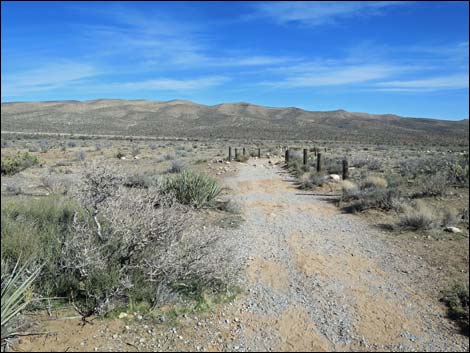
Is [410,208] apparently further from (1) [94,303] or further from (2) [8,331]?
(2) [8,331]

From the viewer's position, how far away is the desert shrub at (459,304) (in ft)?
16.2

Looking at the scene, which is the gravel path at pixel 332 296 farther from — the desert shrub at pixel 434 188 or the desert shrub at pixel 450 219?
the desert shrub at pixel 434 188

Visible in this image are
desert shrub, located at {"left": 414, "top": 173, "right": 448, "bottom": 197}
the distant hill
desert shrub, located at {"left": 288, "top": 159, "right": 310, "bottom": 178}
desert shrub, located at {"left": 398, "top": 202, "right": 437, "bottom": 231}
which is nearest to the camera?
desert shrub, located at {"left": 398, "top": 202, "right": 437, "bottom": 231}

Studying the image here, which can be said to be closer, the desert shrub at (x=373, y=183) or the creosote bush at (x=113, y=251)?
the creosote bush at (x=113, y=251)

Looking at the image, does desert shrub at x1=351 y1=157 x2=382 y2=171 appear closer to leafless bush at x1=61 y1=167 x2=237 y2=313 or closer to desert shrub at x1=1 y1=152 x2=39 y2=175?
desert shrub at x1=1 y1=152 x2=39 y2=175

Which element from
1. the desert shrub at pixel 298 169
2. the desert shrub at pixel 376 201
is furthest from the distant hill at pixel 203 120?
the desert shrub at pixel 376 201

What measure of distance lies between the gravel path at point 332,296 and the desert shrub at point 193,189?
181cm

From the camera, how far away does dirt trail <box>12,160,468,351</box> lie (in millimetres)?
4387

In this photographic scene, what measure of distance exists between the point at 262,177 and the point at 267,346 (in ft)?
49.1

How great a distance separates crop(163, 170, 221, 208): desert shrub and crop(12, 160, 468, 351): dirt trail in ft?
7.87

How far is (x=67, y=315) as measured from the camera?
465cm

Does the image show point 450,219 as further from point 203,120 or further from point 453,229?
point 203,120

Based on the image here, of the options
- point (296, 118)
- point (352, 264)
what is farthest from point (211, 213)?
point (296, 118)

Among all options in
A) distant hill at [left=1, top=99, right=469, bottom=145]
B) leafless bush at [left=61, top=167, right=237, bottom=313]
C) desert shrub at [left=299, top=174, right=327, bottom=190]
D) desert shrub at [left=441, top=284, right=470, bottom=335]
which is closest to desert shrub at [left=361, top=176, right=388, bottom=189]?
desert shrub at [left=299, top=174, right=327, bottom=190]
